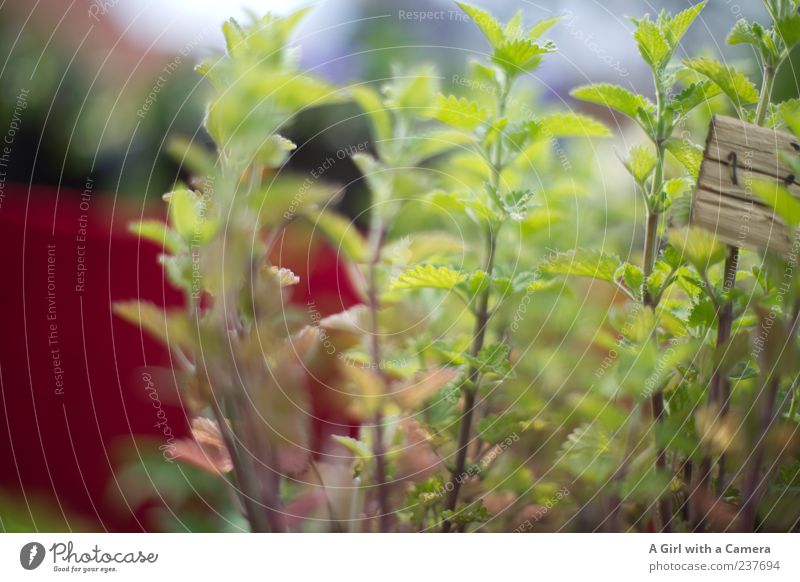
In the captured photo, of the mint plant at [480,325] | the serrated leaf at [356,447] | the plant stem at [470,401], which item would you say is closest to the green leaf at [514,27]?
the mint plant at [480,325]

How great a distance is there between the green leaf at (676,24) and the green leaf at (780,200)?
9 centimetres

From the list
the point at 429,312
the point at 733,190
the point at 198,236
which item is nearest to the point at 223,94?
the point at 198,236

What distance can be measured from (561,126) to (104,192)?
0.26 m

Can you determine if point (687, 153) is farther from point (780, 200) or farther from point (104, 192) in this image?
point (104, 192)

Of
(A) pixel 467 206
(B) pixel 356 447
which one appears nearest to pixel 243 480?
(B) pixel 356 447

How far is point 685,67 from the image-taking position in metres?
0.36

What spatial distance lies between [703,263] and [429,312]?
0.15 metres

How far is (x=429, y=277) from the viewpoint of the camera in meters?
0.34

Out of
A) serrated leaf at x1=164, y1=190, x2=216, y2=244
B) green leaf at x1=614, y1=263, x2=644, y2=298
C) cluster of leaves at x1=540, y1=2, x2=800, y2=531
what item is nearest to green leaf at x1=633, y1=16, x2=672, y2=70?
cluster of leaves at x1=540, y1=2, x2=800, y2=531

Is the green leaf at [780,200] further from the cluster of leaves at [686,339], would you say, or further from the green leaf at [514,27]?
the green leaf at [514,27]

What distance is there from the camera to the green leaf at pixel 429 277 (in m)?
0.34

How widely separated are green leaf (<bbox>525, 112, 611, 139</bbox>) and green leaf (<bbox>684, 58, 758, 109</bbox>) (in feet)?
0.18

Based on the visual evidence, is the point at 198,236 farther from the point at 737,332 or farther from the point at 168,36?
the point at 737,332

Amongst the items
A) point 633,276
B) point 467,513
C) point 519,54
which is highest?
point 519,54
